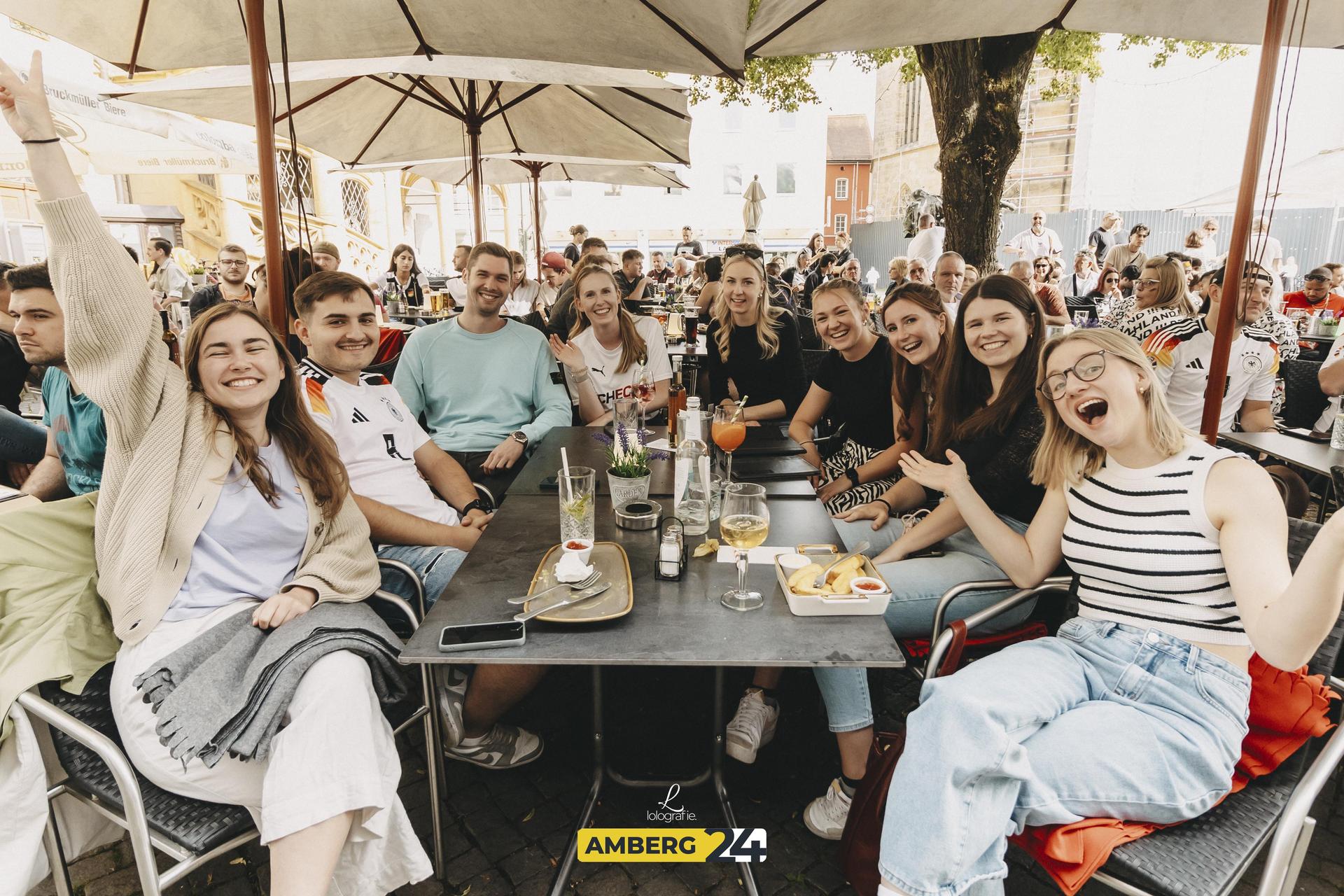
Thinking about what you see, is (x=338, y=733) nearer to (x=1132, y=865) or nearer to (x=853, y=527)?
(x=1132, y=865)

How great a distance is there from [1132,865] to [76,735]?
6.37 feet

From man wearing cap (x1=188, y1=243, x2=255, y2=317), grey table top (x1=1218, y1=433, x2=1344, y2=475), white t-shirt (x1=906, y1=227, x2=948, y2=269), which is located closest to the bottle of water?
grey table top (x1=1218, y1=433, x2=1344, y2=475)

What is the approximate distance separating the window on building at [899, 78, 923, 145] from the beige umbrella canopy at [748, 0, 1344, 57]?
30.7m

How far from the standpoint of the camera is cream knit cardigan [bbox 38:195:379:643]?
1.67 metres

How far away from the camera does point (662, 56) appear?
10.9 feet

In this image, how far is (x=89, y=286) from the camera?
1.66m

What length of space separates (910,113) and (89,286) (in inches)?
1389

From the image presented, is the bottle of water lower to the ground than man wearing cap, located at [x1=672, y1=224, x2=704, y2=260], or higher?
lower

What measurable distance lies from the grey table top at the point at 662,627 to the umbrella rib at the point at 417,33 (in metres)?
2.49

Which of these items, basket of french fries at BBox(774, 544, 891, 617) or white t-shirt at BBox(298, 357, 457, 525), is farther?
white t-shirt at BBox(298, 357, 457, 525)

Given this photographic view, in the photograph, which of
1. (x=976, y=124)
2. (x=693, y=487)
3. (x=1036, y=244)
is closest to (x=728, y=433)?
(x=693, y=487)

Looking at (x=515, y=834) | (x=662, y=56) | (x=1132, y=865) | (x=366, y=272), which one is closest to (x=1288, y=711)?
(x=1132, y=865)

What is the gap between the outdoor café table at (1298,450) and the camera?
304 cm

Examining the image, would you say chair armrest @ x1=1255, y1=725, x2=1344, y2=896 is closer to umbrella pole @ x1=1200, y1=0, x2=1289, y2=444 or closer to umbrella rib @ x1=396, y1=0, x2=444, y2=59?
umbrella pole @ x1=1200, y1=0, x2=1289, y2=444
